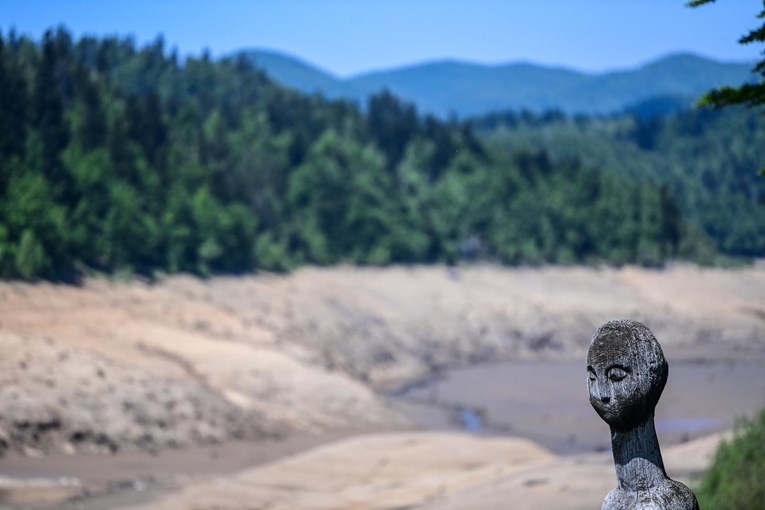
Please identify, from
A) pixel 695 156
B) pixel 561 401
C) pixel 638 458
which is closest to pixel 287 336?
pixel 561 401

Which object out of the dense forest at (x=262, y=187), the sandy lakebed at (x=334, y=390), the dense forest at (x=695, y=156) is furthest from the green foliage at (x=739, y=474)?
the dense forest at (x=695, y=156)

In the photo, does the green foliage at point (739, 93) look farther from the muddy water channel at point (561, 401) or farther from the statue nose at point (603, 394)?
the muddy water channel at point (561, 401)

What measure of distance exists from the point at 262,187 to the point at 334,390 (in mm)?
31804

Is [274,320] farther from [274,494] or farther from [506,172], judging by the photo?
[506,172]

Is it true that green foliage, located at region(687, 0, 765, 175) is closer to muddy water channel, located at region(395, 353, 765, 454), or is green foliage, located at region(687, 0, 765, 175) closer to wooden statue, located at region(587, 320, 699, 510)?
wooden statue, located at region(587, 320, 699, 510)

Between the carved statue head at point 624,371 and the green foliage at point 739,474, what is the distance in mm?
10306

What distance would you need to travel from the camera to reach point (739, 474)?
17.5 meters

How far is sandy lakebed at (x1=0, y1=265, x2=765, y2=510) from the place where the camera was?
87.4 ft

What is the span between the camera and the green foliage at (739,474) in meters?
16.1

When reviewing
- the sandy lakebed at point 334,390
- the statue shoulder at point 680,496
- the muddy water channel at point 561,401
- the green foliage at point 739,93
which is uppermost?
the green foliage at point 739,93

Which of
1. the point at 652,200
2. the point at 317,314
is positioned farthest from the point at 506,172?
the point at 317,314

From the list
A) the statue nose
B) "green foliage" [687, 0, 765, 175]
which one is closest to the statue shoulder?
the statue nose

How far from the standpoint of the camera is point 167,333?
44.1m

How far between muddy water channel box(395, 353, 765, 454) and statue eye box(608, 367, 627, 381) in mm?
29774
